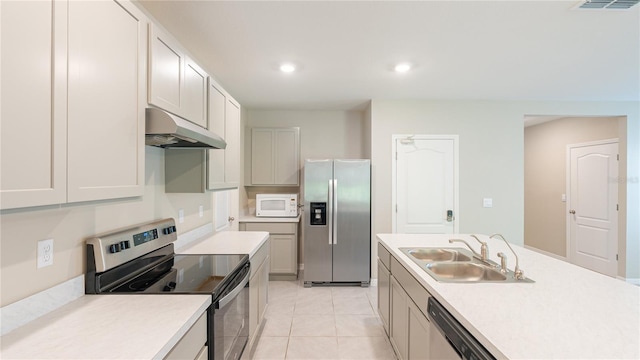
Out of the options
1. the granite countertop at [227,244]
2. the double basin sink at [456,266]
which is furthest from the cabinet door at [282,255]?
the double basin sink at [456,266]

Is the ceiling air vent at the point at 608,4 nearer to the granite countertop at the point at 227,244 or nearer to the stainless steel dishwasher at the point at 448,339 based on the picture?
the stainless steel dishwasher at the point at 448,339

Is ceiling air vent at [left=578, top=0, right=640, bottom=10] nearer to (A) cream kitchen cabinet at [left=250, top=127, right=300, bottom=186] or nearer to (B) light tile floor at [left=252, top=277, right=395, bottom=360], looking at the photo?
(B) light tile floor at [left=252, top=277, right=395, bottom=360]

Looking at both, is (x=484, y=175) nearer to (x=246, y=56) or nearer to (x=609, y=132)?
(x=609, y=132)

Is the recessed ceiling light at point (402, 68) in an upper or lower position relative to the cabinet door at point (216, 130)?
upper

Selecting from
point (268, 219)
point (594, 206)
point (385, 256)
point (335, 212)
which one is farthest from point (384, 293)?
point (594, 206)

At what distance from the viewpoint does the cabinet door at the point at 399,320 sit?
177 cm

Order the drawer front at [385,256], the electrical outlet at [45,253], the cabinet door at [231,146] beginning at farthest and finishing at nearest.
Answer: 1. the cabinet door at [231,146]
2. the drawer front at [385,256]
3. the electrical outlet at [45,253]

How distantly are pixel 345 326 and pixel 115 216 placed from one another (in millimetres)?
2176

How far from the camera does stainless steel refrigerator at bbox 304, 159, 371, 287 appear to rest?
3.63m

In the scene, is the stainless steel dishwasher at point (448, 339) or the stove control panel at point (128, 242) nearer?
the stainless steel dishwasher at point (448, 339)

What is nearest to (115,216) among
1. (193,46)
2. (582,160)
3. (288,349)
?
(193,46)

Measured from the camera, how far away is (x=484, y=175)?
12.4 feet

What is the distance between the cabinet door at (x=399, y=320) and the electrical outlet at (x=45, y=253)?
1.88 m

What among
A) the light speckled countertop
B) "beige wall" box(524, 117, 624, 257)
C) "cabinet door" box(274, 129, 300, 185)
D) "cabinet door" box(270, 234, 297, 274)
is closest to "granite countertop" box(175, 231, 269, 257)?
"cabinet door" box(270, 234, 297, 274)
